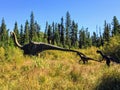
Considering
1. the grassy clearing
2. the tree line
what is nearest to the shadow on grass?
the grassy clearing

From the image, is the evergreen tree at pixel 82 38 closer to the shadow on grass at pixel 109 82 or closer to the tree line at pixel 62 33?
the tree line at pixel 62 33

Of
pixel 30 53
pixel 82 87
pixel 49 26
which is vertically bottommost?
pixel 82 87

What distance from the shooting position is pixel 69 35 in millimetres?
110000

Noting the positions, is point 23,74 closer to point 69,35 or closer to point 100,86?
point 100,86

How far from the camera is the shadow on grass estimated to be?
26.3ft

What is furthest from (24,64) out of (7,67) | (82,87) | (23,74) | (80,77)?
(82,87)

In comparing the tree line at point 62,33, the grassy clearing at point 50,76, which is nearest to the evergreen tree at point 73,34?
the tree line at point 62,33

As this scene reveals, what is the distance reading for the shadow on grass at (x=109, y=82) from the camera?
8.00 m

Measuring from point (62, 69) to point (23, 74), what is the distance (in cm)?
138

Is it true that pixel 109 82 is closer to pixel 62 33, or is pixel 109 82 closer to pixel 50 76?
pixel 50 76

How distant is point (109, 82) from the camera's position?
326 inches

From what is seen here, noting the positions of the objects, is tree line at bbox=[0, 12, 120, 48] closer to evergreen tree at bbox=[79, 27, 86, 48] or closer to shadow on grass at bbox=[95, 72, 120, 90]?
evergreen tree at bbox=[79, 27, 86, 48]

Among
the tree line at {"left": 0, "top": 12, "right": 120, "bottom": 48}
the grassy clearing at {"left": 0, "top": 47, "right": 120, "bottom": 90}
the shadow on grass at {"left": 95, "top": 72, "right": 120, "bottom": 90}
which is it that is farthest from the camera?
the tree line at {"left": 0, "top": 12, "right": 120, "bottom": 48}

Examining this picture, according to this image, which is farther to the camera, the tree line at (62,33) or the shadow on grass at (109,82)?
A: the tree line at (62,33)
